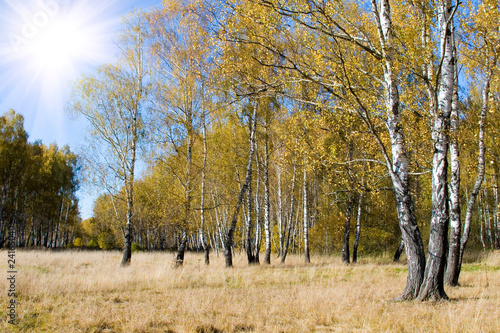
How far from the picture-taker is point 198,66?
11.9 metres

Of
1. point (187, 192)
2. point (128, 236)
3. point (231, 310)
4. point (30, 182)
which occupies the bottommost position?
point (231, 310)

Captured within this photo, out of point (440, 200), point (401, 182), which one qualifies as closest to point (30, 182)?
point (401, 182)

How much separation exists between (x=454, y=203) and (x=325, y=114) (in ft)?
11.5

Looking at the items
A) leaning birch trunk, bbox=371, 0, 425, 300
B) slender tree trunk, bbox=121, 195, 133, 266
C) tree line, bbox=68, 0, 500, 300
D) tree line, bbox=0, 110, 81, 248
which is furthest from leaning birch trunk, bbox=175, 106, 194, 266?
tree line, bbox=0, 110, 81, 248

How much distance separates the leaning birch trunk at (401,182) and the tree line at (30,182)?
21.0 meters

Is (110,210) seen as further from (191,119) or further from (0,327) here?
(0,327)

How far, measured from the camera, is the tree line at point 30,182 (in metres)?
21.8

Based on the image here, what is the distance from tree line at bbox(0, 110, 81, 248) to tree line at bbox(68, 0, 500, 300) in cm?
1283

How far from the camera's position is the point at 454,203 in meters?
7.09

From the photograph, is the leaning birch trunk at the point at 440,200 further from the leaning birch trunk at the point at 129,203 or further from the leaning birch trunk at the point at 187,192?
the leaning birch trunk at the point at 129,203

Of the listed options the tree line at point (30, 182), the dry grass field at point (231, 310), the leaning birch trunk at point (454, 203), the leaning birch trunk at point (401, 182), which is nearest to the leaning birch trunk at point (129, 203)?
the dry grass field at point (231, 310)

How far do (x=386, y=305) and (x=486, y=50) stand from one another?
23.7ft

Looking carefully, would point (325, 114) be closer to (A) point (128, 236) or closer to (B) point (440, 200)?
(B) point (440, 200)

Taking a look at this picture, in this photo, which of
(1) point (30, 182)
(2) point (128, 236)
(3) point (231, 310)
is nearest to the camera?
(3) point (231, 310)
